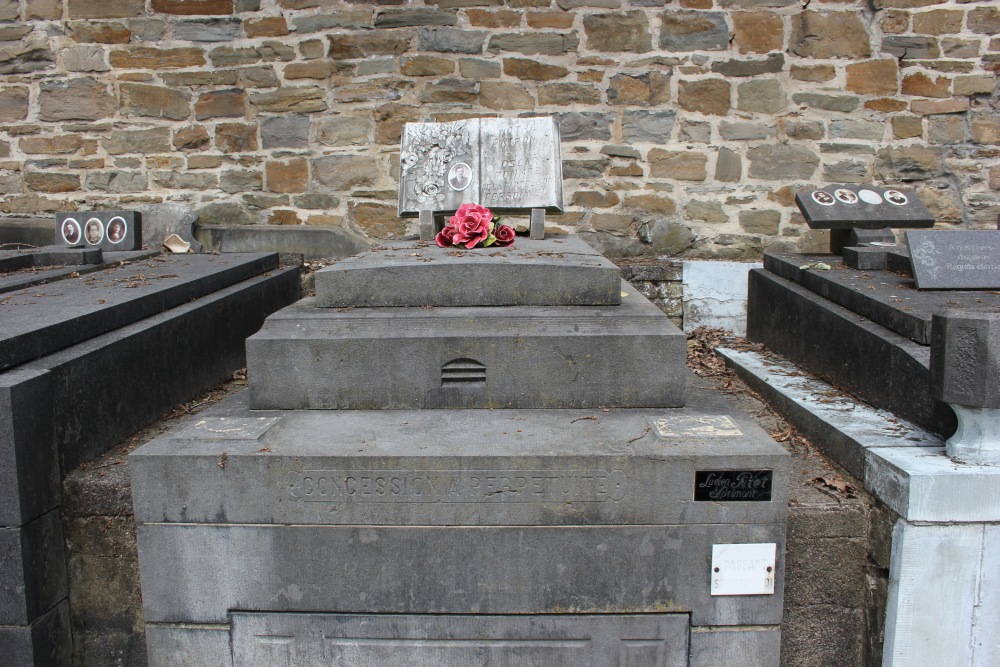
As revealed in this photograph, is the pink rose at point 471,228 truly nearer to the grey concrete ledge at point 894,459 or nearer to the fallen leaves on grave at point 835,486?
the grey concrete ledge at point 894,459

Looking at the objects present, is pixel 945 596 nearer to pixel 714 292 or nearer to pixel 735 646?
pixel 735 646

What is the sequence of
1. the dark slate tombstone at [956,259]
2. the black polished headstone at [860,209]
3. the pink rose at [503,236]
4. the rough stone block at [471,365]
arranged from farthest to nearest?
1. the black polished headstone at [860,209]
2. the pink rose at [503,236]
3. the dark slate tombstone at [956,259]
4. the rough stone block at [471,365]

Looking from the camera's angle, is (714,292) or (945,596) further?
(714,292)

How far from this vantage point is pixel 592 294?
3.53m

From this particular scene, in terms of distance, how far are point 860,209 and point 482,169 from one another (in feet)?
8.10

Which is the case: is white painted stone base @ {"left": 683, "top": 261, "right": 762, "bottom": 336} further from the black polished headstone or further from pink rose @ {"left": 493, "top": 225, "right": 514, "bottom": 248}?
pink rose @ {"left": 493, "top": 225, "right": 514, "bottom": 248}

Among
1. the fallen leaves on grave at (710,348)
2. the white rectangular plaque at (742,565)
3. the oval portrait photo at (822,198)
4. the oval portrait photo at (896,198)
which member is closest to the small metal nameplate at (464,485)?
the white rectangular plaque at (742,565)

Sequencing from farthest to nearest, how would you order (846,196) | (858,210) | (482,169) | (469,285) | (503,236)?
1. (846,196)
2. (858,210)
3. (482,169)
4. (503,236)
5. (469,285)

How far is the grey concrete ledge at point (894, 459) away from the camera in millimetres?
2633

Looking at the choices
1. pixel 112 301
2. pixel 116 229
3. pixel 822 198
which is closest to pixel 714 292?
pixel 822 198

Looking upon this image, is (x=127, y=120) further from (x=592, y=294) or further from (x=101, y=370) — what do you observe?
(x=592, y=294)

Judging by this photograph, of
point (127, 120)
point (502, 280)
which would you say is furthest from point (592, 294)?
point (127, 120)

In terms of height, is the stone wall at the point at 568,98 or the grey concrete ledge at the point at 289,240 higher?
the stone wall at the point at 568,98

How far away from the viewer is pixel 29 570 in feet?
9.14
